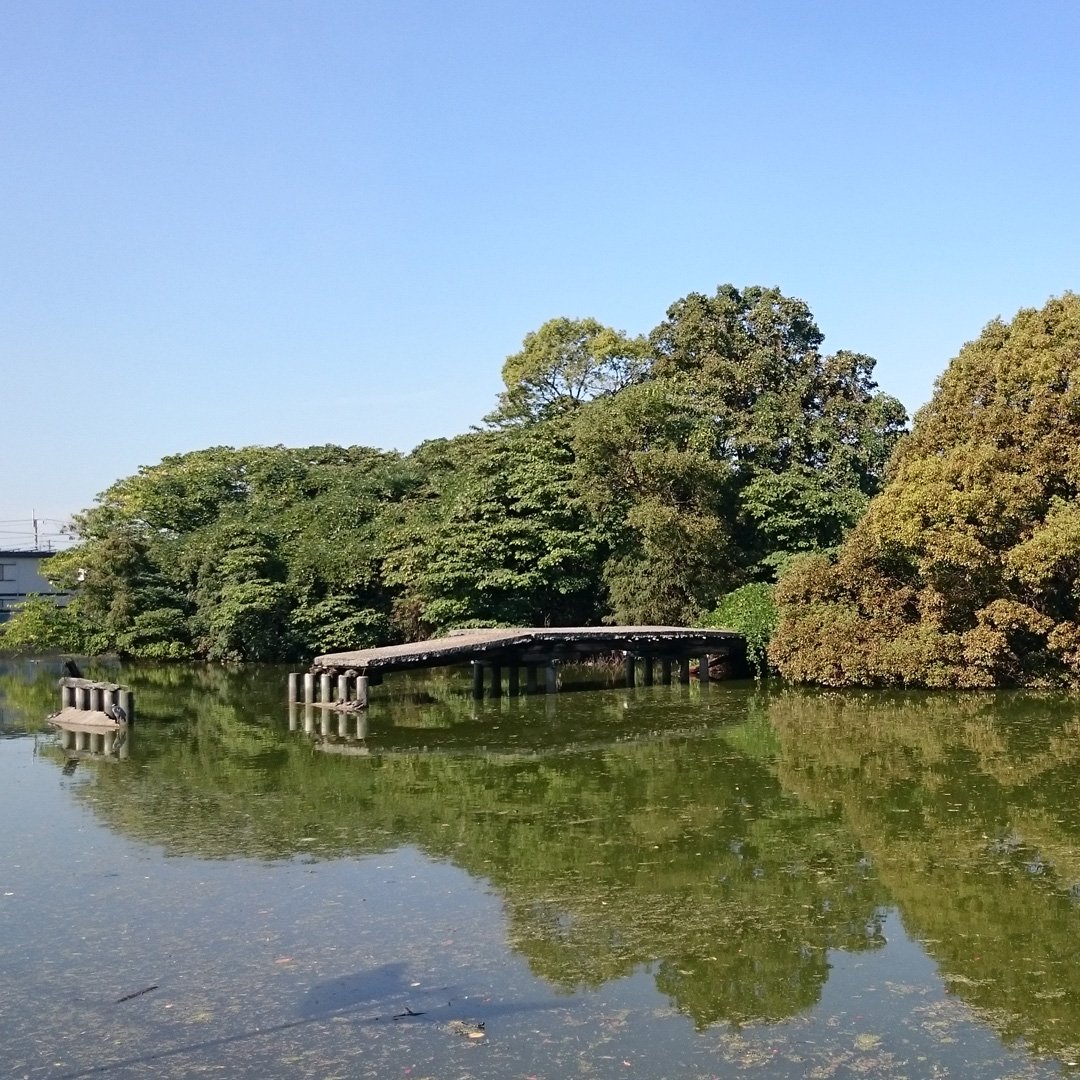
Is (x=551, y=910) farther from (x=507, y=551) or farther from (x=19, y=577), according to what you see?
(x=19, y=577)

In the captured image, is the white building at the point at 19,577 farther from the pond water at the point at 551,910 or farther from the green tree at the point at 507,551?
the pond water at the point at 551,910

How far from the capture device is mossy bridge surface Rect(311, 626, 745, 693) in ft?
79.0

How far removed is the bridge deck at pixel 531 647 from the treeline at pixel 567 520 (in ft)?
5.96

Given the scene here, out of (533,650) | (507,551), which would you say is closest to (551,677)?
(533,650)

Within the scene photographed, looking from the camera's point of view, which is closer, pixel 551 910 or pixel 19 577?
pixel 551 910

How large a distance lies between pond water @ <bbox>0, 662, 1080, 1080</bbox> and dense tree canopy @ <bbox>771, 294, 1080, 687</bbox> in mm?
5918

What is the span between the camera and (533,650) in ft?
85.5

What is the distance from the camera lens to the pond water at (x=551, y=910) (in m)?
6.68

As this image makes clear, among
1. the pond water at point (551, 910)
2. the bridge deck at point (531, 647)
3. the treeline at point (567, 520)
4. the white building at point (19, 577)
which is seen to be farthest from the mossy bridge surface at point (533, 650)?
the white building at point (19, 577)

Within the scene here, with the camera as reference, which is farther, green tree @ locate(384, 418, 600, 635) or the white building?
the white building

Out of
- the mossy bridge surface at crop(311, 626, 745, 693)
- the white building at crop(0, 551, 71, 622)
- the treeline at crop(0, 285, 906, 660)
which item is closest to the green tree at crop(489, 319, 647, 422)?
the treeline at crop(0, 285, 906, 660)

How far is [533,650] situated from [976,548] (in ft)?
31.3

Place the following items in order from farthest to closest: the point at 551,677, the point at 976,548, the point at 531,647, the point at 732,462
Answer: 1. the point at 732,462
2. the point at 551,677
3. the point at 531,647
4. the point at 976,548

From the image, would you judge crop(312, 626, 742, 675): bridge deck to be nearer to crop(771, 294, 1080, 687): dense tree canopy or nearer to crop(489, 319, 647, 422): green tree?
crop(771, 294, 1080, 687): dense tree canopy
